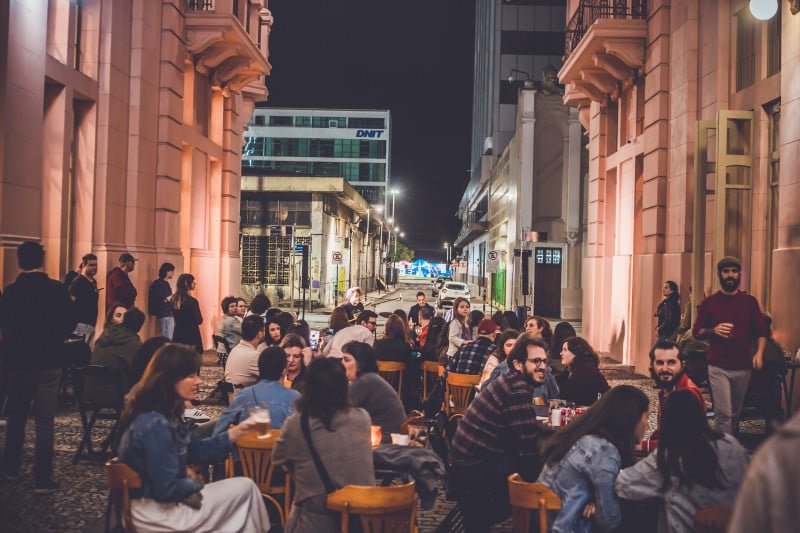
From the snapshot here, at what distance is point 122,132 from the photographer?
14.5m

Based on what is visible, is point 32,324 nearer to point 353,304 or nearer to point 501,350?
point 501,350

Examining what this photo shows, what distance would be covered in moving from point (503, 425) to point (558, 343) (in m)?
4.43

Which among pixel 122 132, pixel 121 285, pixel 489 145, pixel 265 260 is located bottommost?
pixel 121 285

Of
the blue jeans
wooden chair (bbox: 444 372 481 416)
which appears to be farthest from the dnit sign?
wooden chair (bbox: 444 372 481 416)

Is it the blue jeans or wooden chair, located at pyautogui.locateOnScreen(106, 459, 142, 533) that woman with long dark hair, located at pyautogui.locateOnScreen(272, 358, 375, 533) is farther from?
the blue jeans

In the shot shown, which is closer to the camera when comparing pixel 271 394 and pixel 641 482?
pixel 641 482

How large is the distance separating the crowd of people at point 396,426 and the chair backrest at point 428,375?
1855 millimetres

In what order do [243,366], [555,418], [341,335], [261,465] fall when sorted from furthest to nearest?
1. [341,335]
2. [243,366]
3. [555,418]
4. [261,465]

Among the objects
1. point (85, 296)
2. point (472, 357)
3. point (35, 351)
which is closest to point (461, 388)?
point (472, 357)

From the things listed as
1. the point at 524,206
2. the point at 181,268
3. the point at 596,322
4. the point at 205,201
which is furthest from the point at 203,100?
the point at 524,206

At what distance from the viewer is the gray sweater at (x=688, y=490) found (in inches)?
152

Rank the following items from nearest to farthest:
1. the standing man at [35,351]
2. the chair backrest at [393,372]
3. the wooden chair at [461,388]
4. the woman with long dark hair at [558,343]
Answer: the standing man at [35,351] → the wooden chair at [461,388] → the woman with long dark hair at [558,343] → the chair backrest at [393,372]

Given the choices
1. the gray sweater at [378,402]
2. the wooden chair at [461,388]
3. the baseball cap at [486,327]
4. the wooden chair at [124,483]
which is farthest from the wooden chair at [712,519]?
the baseball cap at [486,327]

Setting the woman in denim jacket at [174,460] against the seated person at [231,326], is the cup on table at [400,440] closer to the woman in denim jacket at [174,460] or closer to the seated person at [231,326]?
the woman in denim jacket at [174,460]
